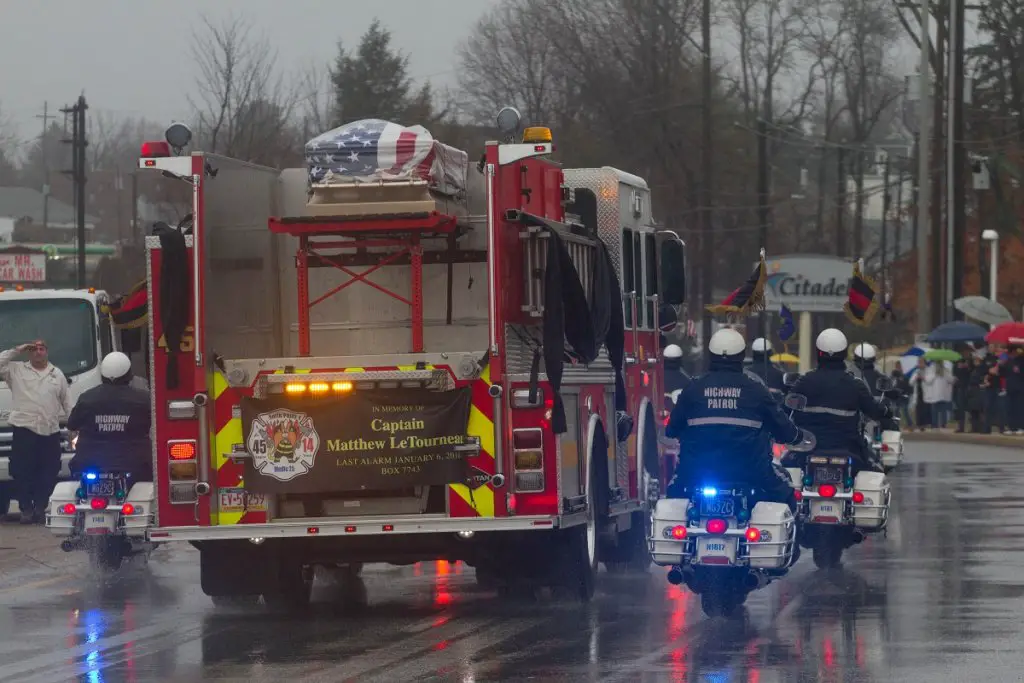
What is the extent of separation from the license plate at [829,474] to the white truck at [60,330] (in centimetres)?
922

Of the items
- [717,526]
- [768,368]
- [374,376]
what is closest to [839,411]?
[717,526]

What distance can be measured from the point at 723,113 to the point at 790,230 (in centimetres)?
1645

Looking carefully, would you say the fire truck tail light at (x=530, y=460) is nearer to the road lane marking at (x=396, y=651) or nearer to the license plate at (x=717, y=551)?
the road lane marking at (x=396, y=651)

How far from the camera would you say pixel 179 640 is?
11523 millimetres

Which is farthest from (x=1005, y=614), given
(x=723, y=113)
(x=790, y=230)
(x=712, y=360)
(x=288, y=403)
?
(x=790, y=230)

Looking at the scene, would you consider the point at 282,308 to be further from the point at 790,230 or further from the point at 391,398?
the point at 790,230

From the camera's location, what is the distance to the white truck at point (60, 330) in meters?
21.1

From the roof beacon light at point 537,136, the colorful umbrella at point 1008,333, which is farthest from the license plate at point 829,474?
the colorful umbrella at point 1008,333

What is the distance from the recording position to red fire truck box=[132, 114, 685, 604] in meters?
12.0

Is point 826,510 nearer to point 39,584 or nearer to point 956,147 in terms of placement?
point 39,584

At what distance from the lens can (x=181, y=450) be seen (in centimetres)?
1216

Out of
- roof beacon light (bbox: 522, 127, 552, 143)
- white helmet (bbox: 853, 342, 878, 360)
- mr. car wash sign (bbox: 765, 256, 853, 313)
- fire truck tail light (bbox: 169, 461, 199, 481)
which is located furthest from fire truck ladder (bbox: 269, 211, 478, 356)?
mr. car wash sign (bbox: 765, 256, 853, 313)

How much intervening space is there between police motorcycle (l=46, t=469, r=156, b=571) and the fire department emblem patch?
2230 mm

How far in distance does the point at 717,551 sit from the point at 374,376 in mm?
2290
